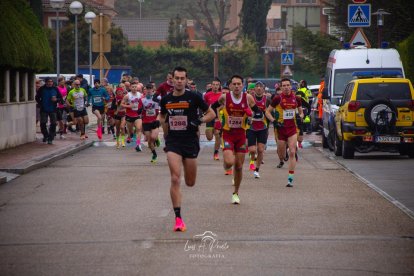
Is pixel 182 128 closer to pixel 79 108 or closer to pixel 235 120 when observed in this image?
pixel 235 120

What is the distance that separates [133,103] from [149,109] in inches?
119

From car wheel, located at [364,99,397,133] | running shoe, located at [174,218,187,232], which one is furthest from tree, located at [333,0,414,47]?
running shoe, located at [174,218,187,232]

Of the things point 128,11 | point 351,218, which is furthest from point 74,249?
point 128,11

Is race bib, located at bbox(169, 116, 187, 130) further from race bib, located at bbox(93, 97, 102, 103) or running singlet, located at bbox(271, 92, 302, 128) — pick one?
race bib, located at bbox(93, 97, 102, 103)

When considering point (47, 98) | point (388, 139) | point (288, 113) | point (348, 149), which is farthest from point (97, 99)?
point (288, 113)

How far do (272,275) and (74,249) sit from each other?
2.52m

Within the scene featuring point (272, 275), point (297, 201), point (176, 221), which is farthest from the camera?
point (297, 201)

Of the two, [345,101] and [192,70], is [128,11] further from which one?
[345,101]

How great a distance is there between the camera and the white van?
28.7m

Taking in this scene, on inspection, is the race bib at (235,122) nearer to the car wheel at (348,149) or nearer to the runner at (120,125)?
the car wheel at (348,149)

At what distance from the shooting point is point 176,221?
42.0 feet

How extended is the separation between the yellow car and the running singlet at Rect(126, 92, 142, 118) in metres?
5.71

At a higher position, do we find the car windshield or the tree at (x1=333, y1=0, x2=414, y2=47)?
the tree at (x1=333, y1=0, x2=414, y2=47)

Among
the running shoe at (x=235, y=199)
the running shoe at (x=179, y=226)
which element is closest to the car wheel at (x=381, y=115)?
the running shoe at (x=235, y=199)
